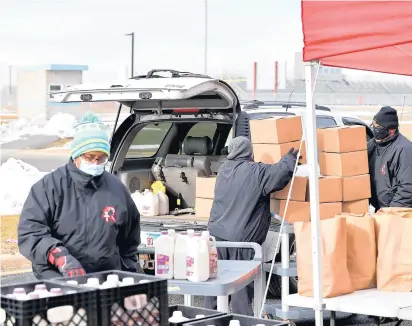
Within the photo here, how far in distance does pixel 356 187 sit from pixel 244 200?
1.10m

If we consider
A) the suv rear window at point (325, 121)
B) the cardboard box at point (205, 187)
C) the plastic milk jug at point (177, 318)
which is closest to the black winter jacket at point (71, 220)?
the plastic milk jug at point (177, 318)

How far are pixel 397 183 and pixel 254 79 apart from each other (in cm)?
4562

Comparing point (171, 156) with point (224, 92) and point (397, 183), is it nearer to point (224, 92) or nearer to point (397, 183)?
point (224, 92)

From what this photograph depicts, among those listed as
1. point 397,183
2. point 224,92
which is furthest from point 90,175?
point 397,183

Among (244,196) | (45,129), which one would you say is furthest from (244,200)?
(45,129)

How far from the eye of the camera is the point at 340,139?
7.65 meters

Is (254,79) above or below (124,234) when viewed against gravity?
above

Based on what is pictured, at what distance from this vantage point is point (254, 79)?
176 ft

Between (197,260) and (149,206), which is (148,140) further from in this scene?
(197,260)

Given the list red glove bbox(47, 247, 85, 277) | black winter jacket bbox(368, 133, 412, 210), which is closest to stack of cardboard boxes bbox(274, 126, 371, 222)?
black winter jacket bbox(368, 133, 412, 210)

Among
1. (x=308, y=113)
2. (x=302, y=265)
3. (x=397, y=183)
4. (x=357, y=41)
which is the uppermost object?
(x=357, y=41)

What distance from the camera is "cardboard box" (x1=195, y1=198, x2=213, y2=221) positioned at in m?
8.39

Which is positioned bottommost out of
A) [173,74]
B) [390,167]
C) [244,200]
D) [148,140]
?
[244,200]

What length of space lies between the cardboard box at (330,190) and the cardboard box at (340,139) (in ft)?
0.90
